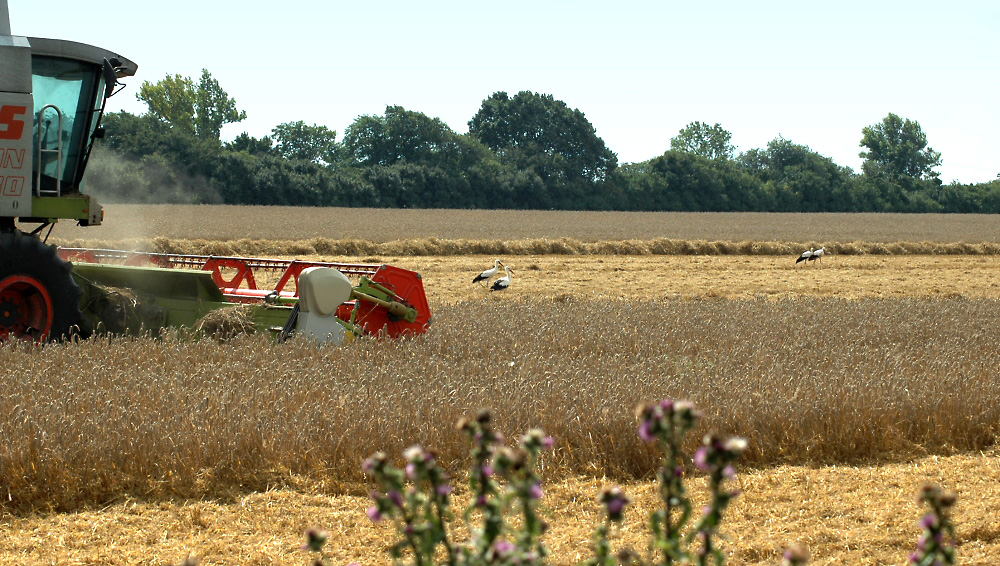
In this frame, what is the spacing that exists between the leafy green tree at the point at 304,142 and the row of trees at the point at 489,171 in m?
0.09

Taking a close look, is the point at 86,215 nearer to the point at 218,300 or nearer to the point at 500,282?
the point at 218,300

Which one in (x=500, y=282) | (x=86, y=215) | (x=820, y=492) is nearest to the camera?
(x=820, y=492)

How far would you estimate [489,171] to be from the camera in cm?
6425

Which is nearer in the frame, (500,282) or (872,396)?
(872,396)

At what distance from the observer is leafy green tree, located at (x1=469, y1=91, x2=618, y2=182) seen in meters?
72.4

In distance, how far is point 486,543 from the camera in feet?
6.19

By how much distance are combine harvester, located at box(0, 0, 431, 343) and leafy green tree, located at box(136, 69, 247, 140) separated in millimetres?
62973

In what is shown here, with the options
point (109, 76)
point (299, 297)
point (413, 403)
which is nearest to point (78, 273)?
point (109, 76)

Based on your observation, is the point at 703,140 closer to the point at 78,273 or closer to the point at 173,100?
the point at 173,100

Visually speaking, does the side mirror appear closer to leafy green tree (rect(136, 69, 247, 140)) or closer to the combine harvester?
the combine harvester

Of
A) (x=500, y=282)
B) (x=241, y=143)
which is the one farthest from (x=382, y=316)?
(x=241, y=143)

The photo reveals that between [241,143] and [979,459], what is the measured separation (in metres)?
61.5

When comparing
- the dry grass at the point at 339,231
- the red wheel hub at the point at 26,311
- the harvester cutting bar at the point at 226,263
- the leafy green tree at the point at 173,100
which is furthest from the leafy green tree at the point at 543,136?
the red wheel hub at the point at 26,311

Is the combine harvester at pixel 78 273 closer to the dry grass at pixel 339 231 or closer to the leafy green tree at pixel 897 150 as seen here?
the dry grass at pixel 339 231
